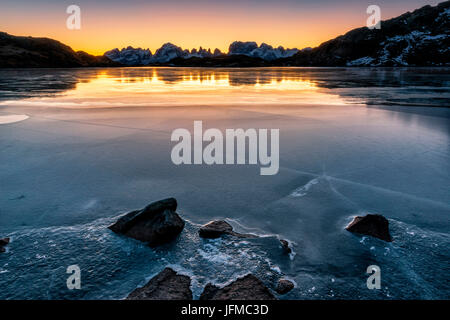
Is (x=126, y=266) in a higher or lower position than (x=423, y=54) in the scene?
lower

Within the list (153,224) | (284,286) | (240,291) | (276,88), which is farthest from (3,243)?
(276,88)

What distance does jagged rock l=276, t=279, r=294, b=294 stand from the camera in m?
3.66

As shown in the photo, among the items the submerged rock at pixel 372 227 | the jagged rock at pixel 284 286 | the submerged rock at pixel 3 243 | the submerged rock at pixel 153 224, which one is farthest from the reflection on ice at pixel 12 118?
the submerged rock at pixel 372 227

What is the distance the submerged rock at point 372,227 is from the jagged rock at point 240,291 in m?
2.36

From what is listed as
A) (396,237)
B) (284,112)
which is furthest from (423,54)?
(396,237)

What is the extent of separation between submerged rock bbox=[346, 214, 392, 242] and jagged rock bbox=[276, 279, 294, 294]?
1.98m

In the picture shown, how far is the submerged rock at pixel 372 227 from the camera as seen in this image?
190 inches

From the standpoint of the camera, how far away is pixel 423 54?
526 feet

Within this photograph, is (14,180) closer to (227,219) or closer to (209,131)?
(227,219)

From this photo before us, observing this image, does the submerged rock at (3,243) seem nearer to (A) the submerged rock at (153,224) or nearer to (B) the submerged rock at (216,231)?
(A) the submerged rock at (153,224)

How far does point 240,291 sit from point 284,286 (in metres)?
0.62

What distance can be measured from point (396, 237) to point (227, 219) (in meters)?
3.07

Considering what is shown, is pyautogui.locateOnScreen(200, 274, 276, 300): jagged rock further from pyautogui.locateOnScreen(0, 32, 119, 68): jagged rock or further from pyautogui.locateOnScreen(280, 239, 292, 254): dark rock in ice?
pyautogui.locateOnScreen(0, 32, 119, 68): jagged rock

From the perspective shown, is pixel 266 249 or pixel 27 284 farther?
pixel 266 249
